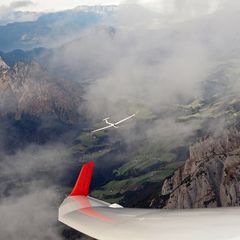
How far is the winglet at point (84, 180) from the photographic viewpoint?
41053mm

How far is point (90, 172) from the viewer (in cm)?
4131

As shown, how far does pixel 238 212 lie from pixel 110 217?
10.9m

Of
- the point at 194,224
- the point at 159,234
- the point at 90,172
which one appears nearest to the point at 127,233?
the point at 159,234

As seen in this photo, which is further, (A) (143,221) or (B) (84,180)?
(B) (84,180)

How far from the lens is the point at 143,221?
1282 inches

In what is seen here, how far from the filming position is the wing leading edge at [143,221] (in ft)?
89.4

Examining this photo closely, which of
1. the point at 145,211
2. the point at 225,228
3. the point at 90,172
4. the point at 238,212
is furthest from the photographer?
the point at 90,172

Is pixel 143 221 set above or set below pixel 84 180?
above

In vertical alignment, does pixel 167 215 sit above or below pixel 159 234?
below

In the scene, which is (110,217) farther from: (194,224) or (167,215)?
(194,224)

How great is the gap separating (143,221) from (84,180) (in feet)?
34.8

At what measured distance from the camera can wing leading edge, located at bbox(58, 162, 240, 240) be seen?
89.4ft

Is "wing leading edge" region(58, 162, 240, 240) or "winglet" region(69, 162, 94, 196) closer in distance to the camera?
"wing leading edge" region(58, 162, 240, 240)

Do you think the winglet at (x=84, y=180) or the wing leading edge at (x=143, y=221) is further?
the winglet at (x=84, y=180)
